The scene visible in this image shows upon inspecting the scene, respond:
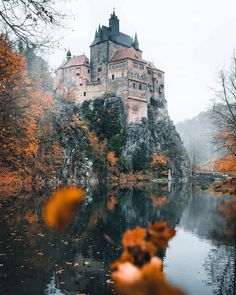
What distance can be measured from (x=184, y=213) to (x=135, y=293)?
81.9ft

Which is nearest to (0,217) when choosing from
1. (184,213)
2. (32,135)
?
(184,213)

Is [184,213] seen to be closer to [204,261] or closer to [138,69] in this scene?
[204,261]

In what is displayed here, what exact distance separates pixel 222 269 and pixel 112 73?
212 ft

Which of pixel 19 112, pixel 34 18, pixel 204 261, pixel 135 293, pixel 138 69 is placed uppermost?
pixel 138 69

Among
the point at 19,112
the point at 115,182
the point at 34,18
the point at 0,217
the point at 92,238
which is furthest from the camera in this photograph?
the point at 115,182

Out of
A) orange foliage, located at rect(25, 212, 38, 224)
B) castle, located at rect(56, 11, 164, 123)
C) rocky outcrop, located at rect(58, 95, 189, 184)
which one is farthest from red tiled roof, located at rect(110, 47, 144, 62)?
orange foliage, located at rect(25, 212, 38, 224)

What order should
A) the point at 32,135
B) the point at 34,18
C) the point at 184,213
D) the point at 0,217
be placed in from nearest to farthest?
the point at 34,18 < the point at 0,217 < the point at 184,213 < the point at 32,135

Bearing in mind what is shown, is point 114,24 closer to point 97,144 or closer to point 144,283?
point 97,144

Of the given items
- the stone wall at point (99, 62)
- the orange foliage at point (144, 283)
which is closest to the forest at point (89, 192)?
the orange foliage at point (144, 283)

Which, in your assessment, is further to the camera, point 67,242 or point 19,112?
point 19,112

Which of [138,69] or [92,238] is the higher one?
[138,69]

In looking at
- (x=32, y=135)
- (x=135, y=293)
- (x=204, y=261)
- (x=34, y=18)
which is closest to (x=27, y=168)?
(x=32, y=135)

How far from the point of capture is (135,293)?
88cm

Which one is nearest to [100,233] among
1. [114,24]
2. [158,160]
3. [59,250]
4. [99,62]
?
[59,250]
